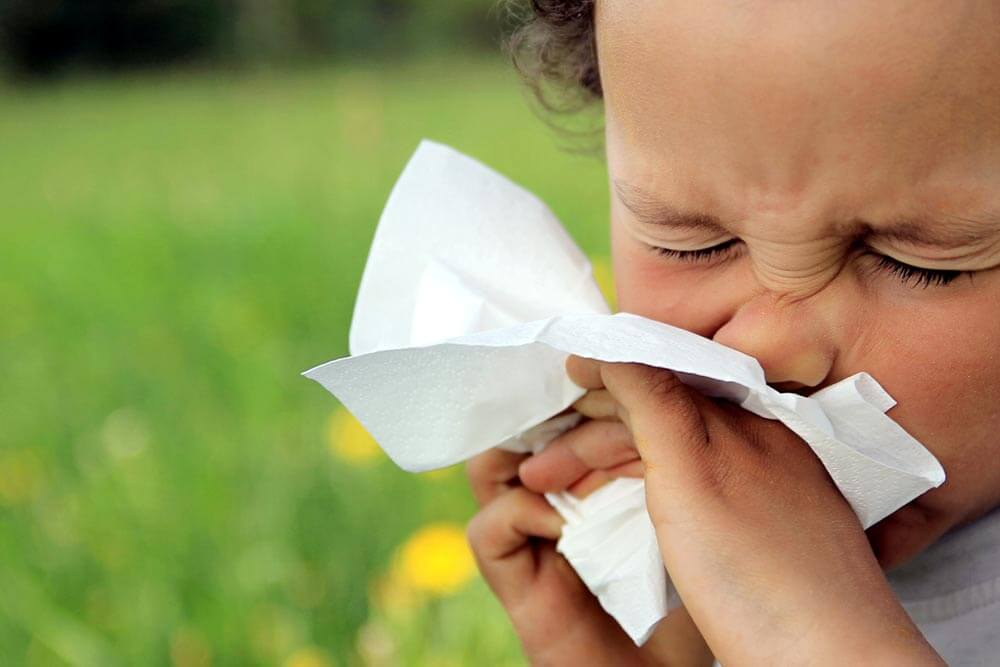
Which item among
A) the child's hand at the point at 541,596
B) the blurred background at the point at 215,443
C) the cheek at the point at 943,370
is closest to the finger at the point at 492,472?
the child's hand at the point at 541,596

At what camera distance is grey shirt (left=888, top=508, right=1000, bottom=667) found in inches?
44.9

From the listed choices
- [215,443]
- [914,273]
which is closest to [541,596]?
[914,273]

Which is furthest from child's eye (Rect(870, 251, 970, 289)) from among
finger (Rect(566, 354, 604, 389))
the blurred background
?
the blurred background

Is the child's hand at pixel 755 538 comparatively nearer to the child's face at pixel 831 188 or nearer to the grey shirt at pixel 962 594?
the child's face at pixel 831 188

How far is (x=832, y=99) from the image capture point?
0.90 metres

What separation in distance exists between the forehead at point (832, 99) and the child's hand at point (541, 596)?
16.8 inches

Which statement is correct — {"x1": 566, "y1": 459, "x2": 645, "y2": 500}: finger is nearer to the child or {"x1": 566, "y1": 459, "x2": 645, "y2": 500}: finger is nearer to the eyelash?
the child

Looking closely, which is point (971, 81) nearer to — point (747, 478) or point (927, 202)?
point (927, 202)

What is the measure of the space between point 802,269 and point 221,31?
14.1m

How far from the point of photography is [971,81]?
893 mm

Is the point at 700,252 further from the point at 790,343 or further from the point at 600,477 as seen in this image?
the point at 600,477

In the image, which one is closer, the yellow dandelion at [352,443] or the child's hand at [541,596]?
the child's hand at [541,596]

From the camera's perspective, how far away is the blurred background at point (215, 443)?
1640 millimetres

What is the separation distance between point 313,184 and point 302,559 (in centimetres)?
363
